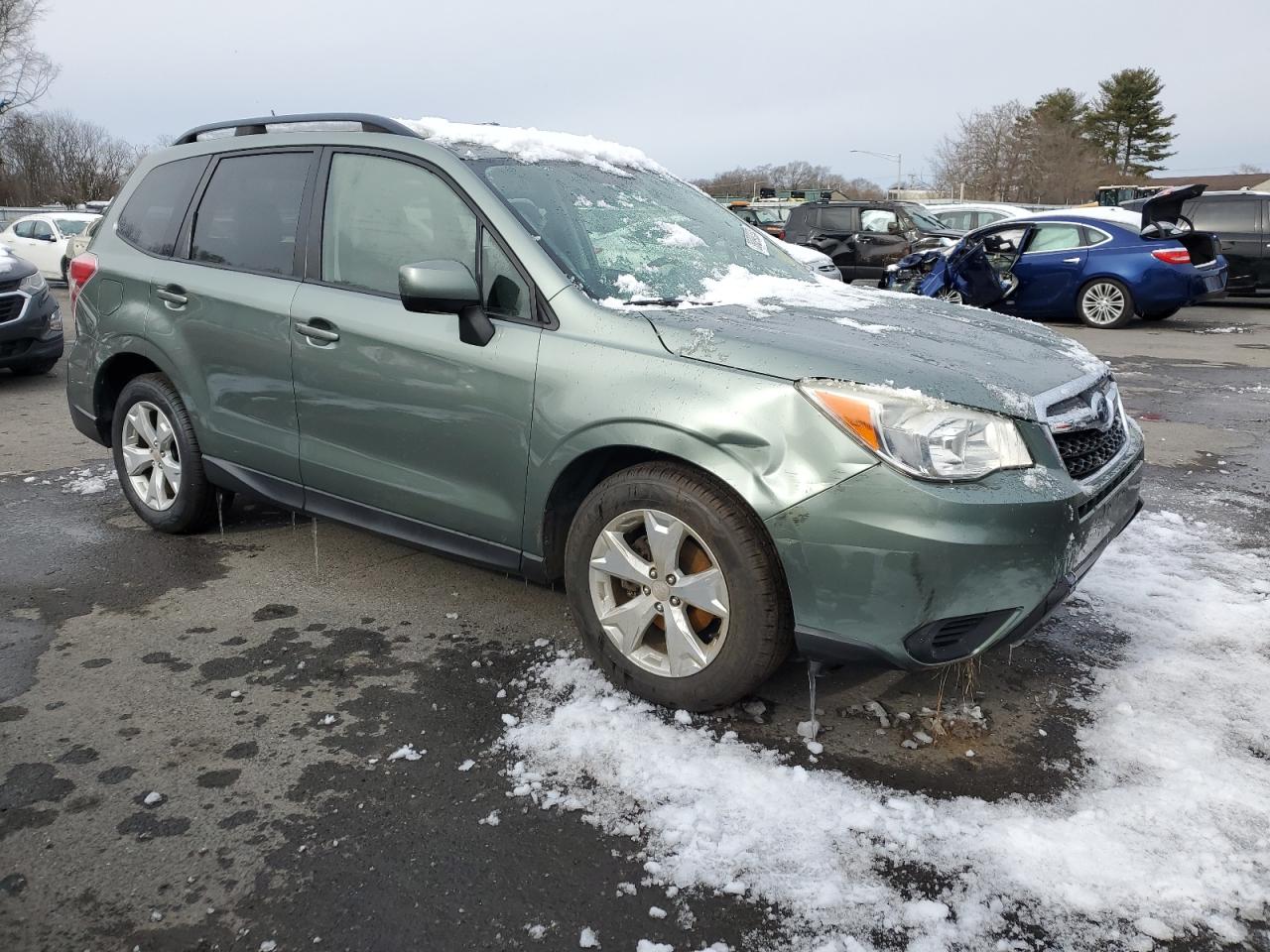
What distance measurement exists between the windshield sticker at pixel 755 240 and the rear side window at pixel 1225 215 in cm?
1320

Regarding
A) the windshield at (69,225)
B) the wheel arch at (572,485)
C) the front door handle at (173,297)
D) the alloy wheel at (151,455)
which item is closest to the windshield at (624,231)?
the wheel arch at (572,485)

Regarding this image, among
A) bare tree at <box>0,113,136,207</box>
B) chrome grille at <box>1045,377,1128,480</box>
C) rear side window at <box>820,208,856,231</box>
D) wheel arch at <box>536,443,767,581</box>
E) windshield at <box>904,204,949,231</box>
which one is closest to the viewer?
chrome grille at <box>1045,377,1128,480</box>

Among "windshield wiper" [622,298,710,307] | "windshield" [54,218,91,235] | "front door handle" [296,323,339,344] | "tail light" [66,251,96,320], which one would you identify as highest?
"windshield" [54,218,91,235]

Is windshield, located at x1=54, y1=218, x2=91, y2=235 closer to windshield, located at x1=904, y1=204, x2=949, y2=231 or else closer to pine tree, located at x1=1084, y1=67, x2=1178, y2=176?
windshield, located at x1=904, y1=204, x2=949, y2=231

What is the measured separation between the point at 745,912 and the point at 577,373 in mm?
1598

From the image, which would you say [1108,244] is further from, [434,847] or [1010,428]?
[434,847]

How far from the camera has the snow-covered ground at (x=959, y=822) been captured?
7.48ft

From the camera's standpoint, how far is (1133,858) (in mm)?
2461

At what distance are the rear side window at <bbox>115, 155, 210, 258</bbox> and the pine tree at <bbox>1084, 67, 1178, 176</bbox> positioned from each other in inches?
3390

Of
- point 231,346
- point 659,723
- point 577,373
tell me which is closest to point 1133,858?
point 659,723

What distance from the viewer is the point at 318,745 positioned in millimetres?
3041

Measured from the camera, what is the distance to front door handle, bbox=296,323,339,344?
149 inches

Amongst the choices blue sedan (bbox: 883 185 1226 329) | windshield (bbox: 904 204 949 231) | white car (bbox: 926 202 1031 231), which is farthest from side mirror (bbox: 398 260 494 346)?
white car (bbox: 926 202 1031 231)

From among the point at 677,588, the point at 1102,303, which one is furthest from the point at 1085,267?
the point at 677,588
